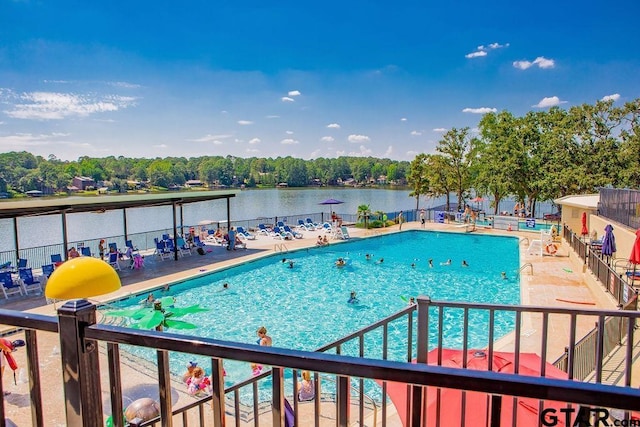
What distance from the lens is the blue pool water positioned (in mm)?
11008

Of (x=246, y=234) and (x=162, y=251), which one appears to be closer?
(x=162, y=251)

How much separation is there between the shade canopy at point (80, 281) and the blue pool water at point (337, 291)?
7.22 ft

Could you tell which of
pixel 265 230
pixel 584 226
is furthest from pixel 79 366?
pixel 265 230

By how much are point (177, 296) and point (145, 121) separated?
7047 cm

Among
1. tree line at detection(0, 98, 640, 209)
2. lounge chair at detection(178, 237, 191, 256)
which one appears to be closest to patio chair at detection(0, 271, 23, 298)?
lounge chair at detection(178, 237, 191, 256)

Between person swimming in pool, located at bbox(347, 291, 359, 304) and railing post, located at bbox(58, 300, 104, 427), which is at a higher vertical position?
railing post, located at bbox(58, 300, 104, 427)

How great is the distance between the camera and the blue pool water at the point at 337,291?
1101 centimetres

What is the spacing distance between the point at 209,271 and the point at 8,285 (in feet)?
19.0

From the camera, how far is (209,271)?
1517 centimetres

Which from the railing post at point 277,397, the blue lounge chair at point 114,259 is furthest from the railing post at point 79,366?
the blue lounge chair at point 114,259

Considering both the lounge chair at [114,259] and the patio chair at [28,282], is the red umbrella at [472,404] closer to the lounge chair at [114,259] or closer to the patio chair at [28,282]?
the patio chair at [28,282]

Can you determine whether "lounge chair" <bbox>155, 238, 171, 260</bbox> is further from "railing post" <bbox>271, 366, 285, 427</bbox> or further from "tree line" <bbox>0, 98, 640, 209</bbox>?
"tree line" <bbox>0, 98, 640, 209</bbox>

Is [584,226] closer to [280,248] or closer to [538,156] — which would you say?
[280,248]

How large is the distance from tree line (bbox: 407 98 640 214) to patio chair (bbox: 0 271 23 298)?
28557 mm
